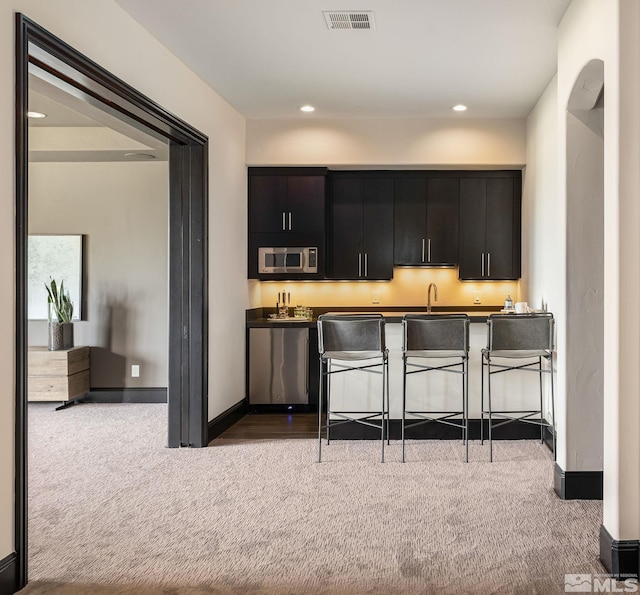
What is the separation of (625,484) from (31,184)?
20.4 feet

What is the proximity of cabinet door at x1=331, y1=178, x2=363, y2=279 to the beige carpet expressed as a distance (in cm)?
210

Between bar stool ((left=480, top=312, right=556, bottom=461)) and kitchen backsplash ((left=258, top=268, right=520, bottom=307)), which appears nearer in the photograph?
bar stool ((left=480, top=312, right=556, bottom=461))

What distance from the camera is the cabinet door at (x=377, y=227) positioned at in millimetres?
6027

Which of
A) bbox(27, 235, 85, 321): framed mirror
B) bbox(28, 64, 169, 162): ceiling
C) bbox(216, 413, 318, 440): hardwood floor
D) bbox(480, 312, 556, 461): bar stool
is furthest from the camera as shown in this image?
bbox(27, 235, 85, 321): framed mirror

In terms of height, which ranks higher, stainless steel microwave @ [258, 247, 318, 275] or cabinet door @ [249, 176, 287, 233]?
cabinet door @ [249, 176, 287, 233]

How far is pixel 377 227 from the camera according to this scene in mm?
6055

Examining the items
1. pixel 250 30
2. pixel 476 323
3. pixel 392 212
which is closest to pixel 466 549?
pixel 476 323

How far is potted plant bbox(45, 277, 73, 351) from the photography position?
599 cm

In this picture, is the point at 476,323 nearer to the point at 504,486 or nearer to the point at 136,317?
the point at 504,486

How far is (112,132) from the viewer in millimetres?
5699

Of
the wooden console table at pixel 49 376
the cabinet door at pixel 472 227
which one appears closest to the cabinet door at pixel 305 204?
the cabinet door at pixel 472 227

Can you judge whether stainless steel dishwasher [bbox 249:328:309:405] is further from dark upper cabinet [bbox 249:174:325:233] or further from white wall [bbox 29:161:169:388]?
white wall [bbox 29:161:169:388]

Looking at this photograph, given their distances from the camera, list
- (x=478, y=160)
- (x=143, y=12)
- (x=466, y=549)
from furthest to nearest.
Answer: (x=478, y=160) < (x=143, y=12) < (x=466, y=549)

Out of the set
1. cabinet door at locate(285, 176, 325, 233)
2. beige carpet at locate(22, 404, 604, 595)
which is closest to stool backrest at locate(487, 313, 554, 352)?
beige carpet at locate(22, 404, 604, 595)
